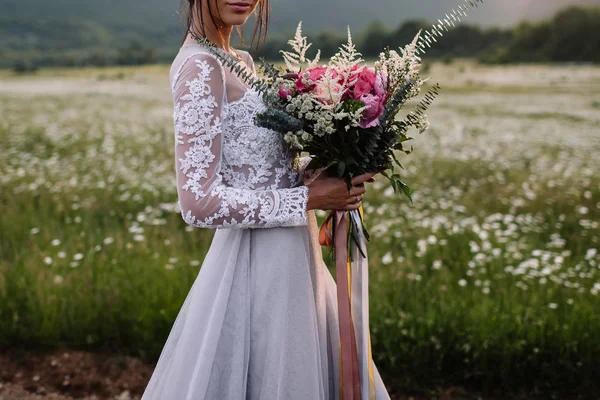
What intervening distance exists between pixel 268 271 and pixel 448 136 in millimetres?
10305

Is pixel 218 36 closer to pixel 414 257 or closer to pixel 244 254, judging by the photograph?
pixel 244 254

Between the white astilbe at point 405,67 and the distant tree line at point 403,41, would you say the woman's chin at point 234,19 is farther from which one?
the distant tree line at point 403,41

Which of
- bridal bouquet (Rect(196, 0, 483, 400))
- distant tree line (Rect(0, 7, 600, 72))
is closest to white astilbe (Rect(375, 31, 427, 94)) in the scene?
bridal bouquet (Rect(196, 0, 483, 400))

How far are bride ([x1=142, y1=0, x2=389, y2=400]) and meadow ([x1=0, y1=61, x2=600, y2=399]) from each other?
188cm

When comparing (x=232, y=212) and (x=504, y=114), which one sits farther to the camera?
(x=504, y=114)

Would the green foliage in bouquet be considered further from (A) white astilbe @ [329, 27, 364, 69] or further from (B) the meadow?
(B) the meadow

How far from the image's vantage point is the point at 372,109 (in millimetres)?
2154

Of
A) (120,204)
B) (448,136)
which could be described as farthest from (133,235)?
(448,136)

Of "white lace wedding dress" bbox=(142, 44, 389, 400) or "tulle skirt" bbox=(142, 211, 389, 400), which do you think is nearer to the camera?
"white lace wedding dress" bbox=(142, 44, 389, 400)

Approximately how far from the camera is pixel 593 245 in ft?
18.8

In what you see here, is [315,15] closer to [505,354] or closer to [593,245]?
[593,245]

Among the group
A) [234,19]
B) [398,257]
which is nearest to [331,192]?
[234,19]

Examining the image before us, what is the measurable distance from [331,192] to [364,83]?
427 millimetres

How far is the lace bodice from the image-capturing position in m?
2.18
